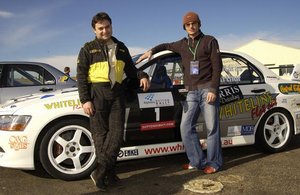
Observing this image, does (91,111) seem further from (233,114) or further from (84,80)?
(233,114)

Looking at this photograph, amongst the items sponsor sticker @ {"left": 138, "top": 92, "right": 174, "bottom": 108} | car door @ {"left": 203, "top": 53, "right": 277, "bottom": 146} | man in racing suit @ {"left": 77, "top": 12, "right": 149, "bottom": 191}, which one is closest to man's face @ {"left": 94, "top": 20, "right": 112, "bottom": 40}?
man in racing suit @ {"left": 77, "top": 12, "right": 149, "bottom": 191}

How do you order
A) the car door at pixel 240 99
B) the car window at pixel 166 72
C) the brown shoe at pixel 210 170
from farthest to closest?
1. the car door at pixel 240 99
2. the car window at pixel 166 72
3. the brown shoe at pixel 210 170

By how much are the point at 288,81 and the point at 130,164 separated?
8.75ft

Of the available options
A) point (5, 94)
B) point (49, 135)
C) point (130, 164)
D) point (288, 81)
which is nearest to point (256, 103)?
point (288, 81)

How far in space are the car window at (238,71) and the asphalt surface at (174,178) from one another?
110 centimetres

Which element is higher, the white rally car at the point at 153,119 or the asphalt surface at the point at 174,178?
the white rally car at the point at 153,119

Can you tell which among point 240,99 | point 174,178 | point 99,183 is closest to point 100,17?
point 99,183

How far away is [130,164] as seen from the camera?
5.24m

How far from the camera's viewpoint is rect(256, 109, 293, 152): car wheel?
5.52 metres

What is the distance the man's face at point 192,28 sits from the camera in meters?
4.57

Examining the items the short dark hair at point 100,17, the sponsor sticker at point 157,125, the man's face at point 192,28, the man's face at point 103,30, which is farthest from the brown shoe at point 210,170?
the short dark hair at point 100,17

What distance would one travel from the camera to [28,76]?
688cm

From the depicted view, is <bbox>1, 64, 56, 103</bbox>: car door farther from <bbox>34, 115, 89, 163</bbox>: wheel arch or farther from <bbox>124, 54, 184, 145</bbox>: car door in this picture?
<bbox>124, 54, 184, 145</bbox>: car door

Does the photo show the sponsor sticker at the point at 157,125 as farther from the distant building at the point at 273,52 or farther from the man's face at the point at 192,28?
the distant building at the point at 273,52
